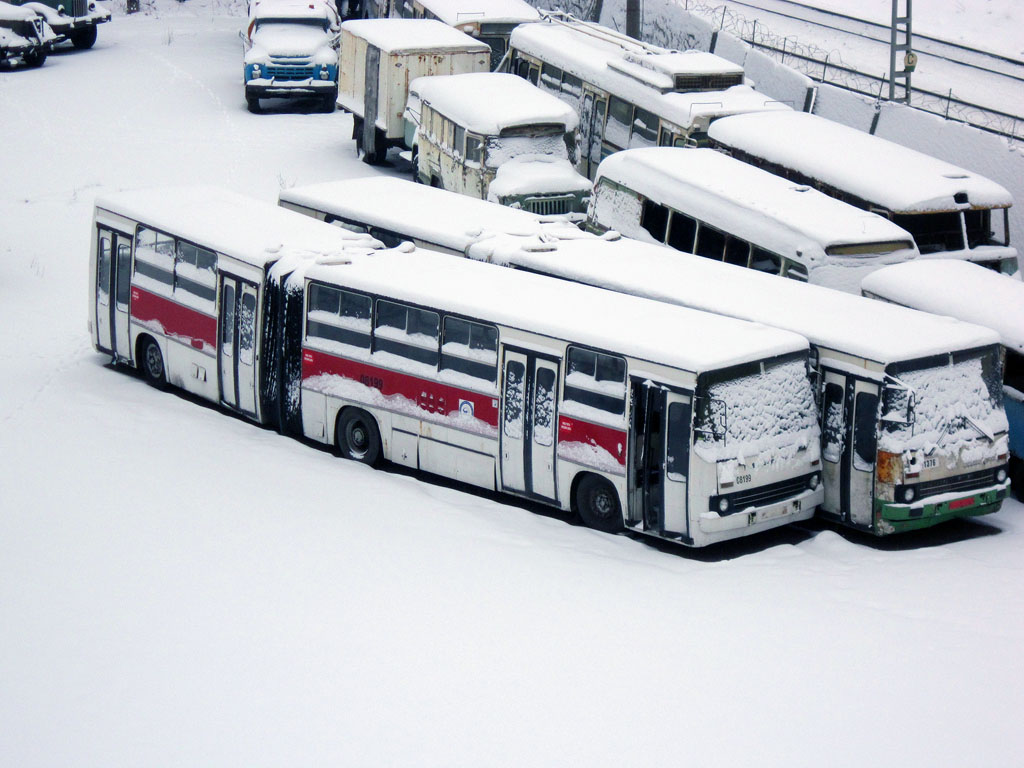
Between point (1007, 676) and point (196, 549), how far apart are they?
6.48m

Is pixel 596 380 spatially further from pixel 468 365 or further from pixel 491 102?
pixel 491 102

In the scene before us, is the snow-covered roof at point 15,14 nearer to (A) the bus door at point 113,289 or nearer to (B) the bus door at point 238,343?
(A) the bus door at point 113,289

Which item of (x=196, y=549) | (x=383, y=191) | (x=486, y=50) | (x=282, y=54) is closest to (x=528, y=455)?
(x=196, y=549)

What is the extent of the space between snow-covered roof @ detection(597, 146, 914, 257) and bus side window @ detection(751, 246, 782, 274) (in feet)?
0.31

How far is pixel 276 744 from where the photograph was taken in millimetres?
8852

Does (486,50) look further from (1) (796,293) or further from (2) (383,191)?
(1) (796,293)

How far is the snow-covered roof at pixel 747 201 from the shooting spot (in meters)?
16.5

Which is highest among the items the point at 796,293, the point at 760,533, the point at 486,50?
the point at 486,50

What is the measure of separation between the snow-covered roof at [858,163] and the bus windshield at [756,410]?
550 cm

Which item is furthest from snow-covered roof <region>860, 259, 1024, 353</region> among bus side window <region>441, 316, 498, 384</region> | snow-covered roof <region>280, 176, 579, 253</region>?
bus side window <region>441, 316, 498, 384</region>

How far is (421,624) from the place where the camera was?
1060 cm

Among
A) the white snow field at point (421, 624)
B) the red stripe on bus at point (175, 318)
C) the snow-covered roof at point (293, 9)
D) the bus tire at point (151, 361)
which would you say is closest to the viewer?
the white snow field at point (421, 624)

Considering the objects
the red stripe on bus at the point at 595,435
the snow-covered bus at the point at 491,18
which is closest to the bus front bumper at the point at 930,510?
the red stripe on bus at the point at 595,435

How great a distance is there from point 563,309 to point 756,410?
231 cm
